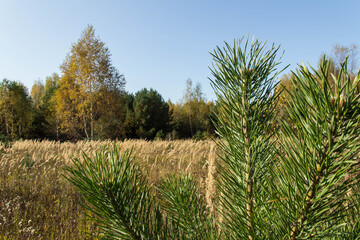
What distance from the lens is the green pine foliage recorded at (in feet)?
1.26

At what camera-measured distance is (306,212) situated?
0.42m

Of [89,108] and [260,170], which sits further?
[89,108]

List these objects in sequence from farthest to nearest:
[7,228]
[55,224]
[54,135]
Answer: [54,135]
[55,224]
[7,228]

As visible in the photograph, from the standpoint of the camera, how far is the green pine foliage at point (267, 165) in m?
0.38

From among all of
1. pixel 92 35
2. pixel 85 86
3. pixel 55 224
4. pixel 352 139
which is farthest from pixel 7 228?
pixel 92 35

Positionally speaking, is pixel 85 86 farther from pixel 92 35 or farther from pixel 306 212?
pixel 306 212

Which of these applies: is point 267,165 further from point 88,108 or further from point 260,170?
point 88,108

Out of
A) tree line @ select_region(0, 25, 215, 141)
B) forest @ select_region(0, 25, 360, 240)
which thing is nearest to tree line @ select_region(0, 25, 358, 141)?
tree line @ select_region(0, 25, 215, 141)

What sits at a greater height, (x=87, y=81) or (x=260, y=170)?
(x=87, y=81)

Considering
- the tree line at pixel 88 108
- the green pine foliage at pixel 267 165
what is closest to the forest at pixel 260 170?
the green pine foliage at pixel 267 165

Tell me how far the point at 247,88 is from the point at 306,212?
0.32 m

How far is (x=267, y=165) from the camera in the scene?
487mm

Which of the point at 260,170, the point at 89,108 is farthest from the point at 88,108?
the point at 260,170

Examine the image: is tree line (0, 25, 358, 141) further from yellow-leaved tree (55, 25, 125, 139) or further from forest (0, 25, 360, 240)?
forest (0, 25, 360, 240)
